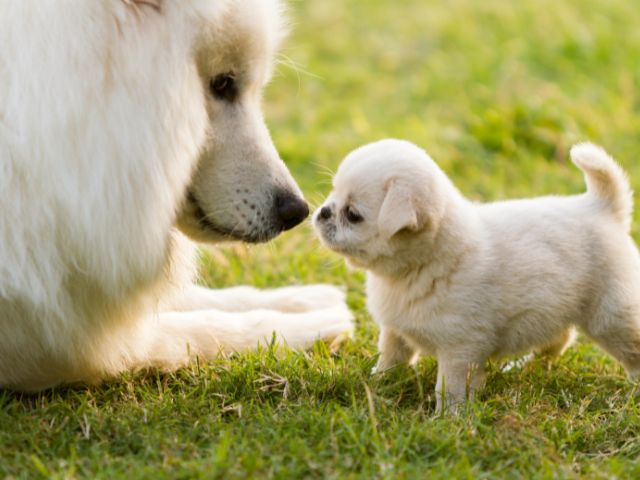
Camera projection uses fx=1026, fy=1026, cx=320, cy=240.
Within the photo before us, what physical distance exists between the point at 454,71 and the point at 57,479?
6635 mm

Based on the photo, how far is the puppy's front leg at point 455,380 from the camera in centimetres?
343

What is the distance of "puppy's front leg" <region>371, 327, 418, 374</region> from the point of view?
3766 mm

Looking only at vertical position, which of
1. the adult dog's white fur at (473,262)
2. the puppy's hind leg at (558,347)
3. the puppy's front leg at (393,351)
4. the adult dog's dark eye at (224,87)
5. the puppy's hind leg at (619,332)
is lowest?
the puppy's hind leg at (558,347)

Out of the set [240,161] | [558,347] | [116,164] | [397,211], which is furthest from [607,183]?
[116,164]

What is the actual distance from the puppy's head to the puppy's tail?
0.56 m

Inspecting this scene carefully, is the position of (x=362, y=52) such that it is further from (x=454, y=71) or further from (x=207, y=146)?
(x=207, y=146)

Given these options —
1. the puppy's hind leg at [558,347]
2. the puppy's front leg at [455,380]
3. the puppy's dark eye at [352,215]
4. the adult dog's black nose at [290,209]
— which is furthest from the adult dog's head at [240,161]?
the puppy's hind leg at [558,347]

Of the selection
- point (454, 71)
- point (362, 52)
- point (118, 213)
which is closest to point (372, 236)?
point (118, 213)

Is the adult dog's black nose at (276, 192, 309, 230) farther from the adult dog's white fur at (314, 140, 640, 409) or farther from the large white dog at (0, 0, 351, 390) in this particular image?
the adult dog's white fur at (314, 140, 640, 409)

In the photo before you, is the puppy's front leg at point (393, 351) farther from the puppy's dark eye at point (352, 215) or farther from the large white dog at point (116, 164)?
the large white dog at point (116, 164)

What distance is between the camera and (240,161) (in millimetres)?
3410

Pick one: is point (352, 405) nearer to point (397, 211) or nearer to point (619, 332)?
point (397, 211)

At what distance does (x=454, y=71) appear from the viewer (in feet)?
28.9

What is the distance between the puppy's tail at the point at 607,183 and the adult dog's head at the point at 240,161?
3.45ft
